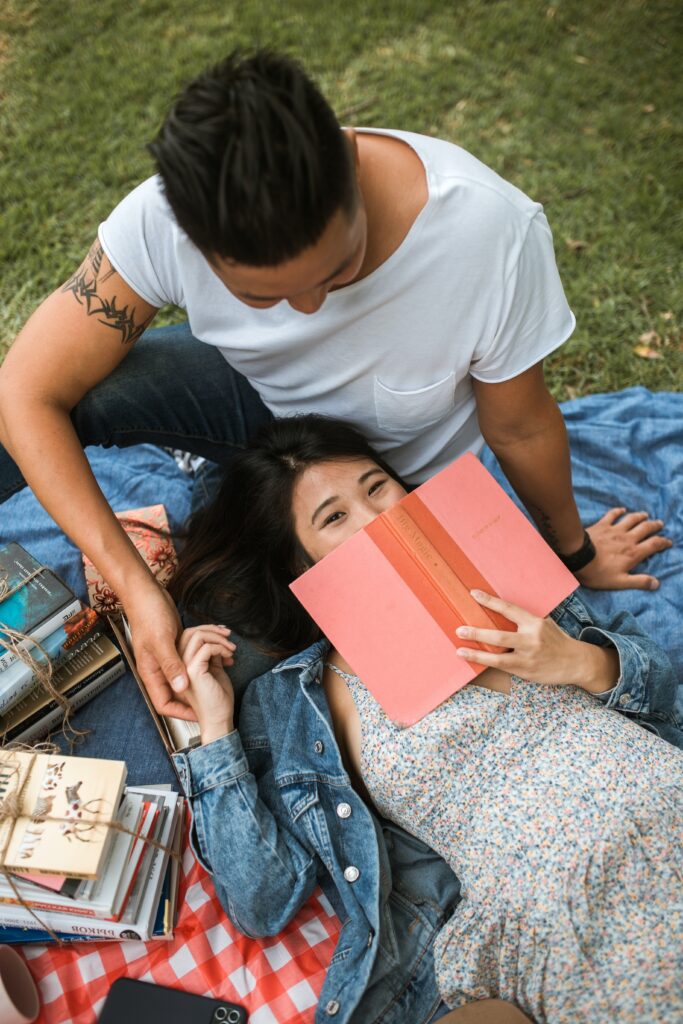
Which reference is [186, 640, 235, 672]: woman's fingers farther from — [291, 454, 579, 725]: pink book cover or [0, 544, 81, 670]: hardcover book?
[0, 544, 81, 670]: hardcover book

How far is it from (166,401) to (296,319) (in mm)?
556

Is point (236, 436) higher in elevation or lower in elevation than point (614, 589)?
higher

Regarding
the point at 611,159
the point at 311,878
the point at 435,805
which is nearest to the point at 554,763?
the point at 435,805

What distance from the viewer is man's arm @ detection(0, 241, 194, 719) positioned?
1782 millimetres

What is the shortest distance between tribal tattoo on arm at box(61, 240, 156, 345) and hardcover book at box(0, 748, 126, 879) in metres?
0.97

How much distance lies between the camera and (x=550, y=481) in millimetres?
2027

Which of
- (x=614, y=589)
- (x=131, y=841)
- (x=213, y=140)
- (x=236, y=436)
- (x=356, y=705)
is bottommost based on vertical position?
(x=614, y=589)

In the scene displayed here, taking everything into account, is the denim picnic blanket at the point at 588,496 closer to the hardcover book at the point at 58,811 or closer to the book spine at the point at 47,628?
the book spine at the point at 47,628

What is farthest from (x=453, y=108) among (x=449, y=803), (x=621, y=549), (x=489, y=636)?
(x=449, y=803)

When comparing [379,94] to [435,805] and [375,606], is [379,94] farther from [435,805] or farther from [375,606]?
[435,805]

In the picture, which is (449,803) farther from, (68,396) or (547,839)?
(68,396)

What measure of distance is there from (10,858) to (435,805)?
0.85 metres

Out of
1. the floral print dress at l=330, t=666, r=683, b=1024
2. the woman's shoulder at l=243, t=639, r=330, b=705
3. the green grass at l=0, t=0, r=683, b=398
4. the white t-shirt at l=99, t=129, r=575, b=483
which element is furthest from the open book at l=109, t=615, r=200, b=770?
the green grass at l=0, t=0, r=683, b=398

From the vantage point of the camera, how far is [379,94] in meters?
4.04
